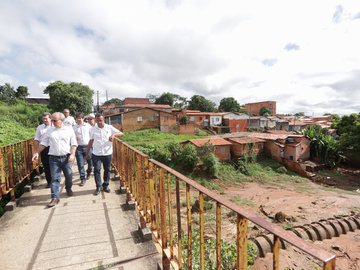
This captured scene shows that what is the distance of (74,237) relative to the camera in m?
3.01

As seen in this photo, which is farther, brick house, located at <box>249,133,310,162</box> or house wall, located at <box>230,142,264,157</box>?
brick house, located at <box>249,133,310,162</box>

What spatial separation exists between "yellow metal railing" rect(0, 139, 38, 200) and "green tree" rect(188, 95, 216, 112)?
139ft

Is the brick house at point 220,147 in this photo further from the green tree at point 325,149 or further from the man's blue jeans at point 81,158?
the man's blue jeans at point 81,158

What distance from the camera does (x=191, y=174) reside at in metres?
19.9

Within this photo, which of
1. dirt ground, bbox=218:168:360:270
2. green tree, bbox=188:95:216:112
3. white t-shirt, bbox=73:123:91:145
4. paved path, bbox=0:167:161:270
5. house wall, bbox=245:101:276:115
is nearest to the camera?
paved path, bbox=0:167:161:270

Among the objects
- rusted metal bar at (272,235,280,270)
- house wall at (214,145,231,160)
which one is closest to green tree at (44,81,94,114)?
house wall at (214,145,231,160)

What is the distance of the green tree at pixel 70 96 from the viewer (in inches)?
977

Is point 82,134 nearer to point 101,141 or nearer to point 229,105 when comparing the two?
point 101,141

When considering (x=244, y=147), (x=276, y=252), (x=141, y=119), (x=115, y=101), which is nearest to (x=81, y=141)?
(x=276, y=252)

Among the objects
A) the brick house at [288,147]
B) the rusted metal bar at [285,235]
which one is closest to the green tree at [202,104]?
the brick house at [288,147]

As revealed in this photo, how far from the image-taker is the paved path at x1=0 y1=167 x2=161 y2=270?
8.31ft

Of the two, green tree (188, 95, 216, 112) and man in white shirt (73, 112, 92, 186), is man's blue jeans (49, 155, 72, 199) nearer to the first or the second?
man in white shirt (73, 112, 92, 186)

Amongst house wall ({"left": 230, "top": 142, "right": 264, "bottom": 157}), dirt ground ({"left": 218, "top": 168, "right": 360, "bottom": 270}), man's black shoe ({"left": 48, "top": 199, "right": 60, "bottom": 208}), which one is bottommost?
dirt ground ({"left": 218, "top": 168, "right": 360, "bottom": 270})

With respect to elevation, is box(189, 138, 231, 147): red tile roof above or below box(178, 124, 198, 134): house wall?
below
